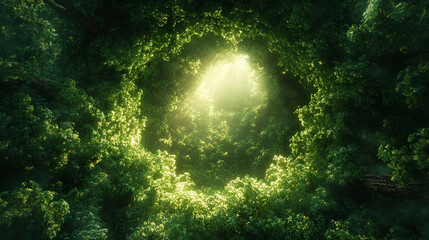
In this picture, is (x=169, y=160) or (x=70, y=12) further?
(x=169, y=160)

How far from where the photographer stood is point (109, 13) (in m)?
11.1

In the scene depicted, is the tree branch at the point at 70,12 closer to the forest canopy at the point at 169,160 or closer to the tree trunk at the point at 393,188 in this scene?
the forest canopy at the point at 169,160

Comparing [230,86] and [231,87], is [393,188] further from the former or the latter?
[230,86]

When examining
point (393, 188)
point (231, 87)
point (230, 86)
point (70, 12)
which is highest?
point (230, 86)

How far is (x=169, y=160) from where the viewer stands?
12367mm

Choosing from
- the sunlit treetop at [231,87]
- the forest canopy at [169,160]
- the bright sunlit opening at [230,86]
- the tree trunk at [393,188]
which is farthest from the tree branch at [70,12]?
the bright sunlit opening at [230,86]

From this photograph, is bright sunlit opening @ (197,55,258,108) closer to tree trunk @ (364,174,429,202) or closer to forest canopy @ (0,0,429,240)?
forest canopy @ (0,0,429,240)

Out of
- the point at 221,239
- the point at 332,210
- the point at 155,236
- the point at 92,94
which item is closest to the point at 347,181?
the point at 332,210

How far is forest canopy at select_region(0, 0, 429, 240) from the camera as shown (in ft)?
22.8

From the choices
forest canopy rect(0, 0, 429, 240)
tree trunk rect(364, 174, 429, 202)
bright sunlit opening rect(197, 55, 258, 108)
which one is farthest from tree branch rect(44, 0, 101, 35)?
bright sunlit opening rect(197, 55, 258, 108)

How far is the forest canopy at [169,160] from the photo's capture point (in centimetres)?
695

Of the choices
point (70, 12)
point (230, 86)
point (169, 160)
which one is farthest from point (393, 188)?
point (230, 86)

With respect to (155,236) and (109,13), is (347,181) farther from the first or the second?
(109,13)

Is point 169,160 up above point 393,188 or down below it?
above
